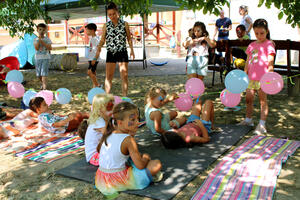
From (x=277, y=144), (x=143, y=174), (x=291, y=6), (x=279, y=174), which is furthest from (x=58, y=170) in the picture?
(x=291, y=6)

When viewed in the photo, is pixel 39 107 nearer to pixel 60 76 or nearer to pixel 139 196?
pixel 139 196

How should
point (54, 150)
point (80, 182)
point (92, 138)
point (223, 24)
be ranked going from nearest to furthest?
point (80, 182) < point (92, 138) < point (54, 150) < point (223, 24)

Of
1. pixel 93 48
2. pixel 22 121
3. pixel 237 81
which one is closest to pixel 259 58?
pixel 237 81

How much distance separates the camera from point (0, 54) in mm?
13703

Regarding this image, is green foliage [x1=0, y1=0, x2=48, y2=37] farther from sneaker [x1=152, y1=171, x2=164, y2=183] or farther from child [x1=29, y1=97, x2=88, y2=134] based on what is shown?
sneaker [x1=152, y1=171, x2=164, y2=183]

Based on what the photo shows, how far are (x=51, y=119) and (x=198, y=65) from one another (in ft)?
9.52

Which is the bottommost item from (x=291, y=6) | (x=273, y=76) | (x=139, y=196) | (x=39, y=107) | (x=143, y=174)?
(x=139, y=196)

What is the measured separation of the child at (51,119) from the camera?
5.22m

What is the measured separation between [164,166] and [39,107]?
2.61 m

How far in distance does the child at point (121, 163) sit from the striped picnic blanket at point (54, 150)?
1299 mm

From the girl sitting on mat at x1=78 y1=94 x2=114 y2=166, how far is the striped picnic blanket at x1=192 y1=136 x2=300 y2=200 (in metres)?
1.36

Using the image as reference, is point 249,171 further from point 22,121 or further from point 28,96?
point 28,96

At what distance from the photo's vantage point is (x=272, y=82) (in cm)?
428

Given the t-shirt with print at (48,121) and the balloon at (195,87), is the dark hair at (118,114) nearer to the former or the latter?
the balloon at (195,87)
